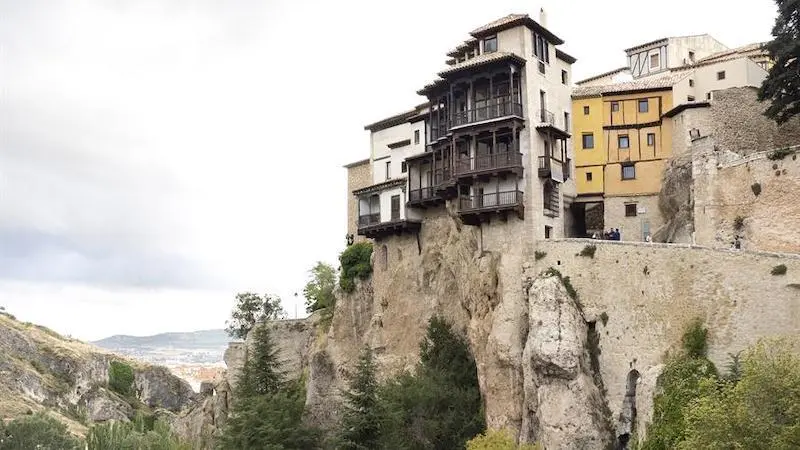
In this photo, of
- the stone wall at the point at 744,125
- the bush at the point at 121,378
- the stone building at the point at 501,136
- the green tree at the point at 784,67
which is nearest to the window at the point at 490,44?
the stone building at the point at 501,136

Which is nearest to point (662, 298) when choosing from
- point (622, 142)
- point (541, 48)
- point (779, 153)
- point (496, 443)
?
point (779, 153)

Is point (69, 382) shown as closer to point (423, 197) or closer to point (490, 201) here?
point (423, 197)

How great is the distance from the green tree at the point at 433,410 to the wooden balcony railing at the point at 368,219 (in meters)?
13.8

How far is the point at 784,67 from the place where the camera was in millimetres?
43656

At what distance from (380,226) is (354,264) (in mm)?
6101

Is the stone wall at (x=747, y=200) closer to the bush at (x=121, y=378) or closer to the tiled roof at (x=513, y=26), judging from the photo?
the tiled roof at (x=513, y=26)

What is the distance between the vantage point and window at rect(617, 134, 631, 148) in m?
53.3

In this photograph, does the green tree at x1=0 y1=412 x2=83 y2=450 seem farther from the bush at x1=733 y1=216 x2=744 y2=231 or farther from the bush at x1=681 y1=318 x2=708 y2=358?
the bush at x1=733 y1=216 x2=744 y2=231

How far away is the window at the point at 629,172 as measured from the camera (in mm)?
52750

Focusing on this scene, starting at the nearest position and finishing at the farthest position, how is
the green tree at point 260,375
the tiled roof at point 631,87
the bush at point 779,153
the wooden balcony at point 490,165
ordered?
the bush at point 779,153
the wooden balcony at point 490,165
the tiled roof at point 631,87
the green tree at point 260,375

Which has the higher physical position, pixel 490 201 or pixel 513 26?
pixel 513 26

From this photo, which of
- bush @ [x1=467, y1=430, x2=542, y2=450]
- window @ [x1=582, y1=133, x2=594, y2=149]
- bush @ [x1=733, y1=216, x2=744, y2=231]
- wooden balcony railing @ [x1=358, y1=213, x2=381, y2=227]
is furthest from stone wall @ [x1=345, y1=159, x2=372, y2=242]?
bush @ [x1=733, y1=216, x2=744, y2=231]

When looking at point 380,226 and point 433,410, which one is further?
point 380,226

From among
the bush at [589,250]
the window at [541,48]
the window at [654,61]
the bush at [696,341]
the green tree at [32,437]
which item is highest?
the window at [654,61]
